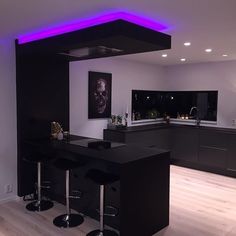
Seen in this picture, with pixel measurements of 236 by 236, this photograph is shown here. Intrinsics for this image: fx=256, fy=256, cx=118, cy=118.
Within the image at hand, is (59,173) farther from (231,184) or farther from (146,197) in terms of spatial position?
(231,184)

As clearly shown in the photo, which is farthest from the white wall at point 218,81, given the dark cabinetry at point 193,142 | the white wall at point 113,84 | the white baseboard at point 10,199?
the white baseboard at point 10,199

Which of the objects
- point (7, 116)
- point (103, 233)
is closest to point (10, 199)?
point (7, 116)

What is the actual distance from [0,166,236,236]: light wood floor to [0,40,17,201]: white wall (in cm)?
46

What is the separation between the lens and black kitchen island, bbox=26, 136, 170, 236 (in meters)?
2.72

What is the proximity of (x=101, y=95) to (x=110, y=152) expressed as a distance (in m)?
2.39

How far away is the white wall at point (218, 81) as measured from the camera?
18.9 ft

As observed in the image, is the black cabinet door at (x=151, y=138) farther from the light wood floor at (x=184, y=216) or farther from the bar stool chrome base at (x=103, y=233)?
the bar stool chrome base at (x=103, y=233)

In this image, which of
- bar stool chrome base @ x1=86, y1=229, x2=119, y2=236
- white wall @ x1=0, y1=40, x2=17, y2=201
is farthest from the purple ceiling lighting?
bar stool chrome base @ x1=86, y1=229, x2=119, y2=236

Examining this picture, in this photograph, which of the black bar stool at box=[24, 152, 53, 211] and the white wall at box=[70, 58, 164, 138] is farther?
the white wall at box=[70, 58, 164, 138]

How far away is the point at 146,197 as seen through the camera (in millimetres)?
2943

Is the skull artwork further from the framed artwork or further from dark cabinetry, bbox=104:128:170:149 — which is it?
dark cabinetry, bbox=104:128:170:149

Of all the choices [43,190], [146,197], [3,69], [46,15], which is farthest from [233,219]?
[3,69]

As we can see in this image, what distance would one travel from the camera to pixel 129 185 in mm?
2730

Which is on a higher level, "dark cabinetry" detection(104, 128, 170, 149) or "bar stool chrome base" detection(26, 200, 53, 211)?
"dark cabinetry" detection(104, 128, 170, 149)
